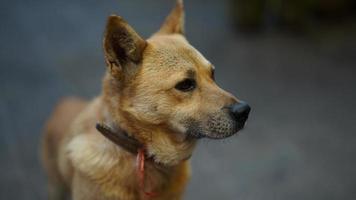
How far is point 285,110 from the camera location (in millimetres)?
5379

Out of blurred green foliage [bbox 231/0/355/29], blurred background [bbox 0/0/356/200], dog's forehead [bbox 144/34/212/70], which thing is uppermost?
dog's forehead [bbox 144/34/212/70]

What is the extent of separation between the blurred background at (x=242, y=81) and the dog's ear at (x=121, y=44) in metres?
1.99

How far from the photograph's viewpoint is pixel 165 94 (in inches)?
106

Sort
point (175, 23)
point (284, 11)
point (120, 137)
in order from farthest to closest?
point (284, 11) → point (175, 23) → point (120, 137)

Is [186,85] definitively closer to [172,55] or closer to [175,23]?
[172,55]

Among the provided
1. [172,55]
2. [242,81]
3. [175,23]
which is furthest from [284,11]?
[172,55]

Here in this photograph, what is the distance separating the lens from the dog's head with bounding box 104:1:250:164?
269 cm

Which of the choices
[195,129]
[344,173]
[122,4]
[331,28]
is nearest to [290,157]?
[344,173]

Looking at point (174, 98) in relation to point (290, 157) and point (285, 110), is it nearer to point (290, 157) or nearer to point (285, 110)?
point (290, 157)

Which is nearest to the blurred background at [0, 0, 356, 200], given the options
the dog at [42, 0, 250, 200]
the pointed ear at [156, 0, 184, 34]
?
the dog at [42, 0, 250, 200]

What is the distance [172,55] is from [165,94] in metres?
0.23

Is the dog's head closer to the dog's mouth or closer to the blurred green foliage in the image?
the dog's mouth

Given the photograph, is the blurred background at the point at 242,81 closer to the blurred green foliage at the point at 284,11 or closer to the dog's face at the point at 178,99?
the blurred green foliage at the point at 284,11

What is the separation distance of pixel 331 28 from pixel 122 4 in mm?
3056
